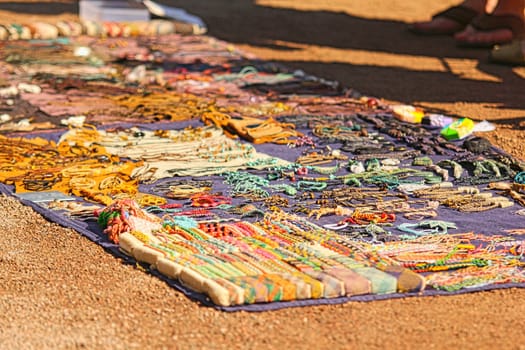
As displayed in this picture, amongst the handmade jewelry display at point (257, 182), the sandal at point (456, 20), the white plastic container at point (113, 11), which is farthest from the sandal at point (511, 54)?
the white plastic container at point (113, 11)

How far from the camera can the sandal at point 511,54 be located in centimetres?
1007

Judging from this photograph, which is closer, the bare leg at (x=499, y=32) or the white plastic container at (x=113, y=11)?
the bare leg at (x=499, y=32)

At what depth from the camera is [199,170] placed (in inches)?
266

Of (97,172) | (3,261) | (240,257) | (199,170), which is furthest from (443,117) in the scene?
(3,261)

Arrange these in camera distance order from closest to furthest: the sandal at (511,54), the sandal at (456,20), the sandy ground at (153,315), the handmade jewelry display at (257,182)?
the sandy ground at (153,315), the handmade jewelry display at (257,182), the sandal at (511,54), the sandal at (456,20)

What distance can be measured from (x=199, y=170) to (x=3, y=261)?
5.79ft

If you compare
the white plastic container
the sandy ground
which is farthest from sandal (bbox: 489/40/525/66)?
the white plastic container

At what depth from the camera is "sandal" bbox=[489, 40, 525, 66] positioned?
10.1 meters

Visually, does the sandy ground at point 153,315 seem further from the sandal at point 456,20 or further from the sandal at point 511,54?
the sandal at point 456,20

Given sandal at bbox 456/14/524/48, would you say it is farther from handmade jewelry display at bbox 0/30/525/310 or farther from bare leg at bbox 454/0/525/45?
handmade jewelry display at bbox 0/30/525/310

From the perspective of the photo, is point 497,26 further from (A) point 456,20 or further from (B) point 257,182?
(B) point 257,182

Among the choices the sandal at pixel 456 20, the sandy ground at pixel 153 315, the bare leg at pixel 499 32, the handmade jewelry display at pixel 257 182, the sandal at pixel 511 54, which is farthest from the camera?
the sandal at pixel 456 20

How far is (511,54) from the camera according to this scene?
33.2 feet

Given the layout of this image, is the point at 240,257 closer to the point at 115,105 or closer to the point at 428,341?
the point at 428,341
